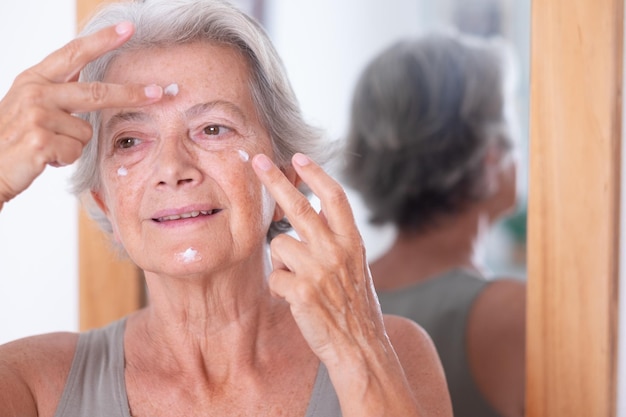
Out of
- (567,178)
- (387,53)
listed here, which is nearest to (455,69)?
(387,53)

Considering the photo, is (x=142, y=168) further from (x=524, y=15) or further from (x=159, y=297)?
(x=524, y=15)

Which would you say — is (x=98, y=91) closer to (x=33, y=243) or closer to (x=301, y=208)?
(x=301, y=208)

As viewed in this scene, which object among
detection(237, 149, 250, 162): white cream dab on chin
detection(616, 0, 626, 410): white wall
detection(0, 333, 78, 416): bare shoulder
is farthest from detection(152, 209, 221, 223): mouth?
detection(616, 0, 626, 410): white wall

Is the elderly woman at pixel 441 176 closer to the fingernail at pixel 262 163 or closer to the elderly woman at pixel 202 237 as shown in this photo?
the elderly woman at pixel 202 237

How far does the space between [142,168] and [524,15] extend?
1468mm

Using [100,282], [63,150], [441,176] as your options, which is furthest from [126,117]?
[441,176]

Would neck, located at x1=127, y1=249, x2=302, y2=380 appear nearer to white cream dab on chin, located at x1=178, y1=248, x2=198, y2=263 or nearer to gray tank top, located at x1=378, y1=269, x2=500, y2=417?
white cream dab on chin, located at x1=178, y1=248, x2=198, y2=263

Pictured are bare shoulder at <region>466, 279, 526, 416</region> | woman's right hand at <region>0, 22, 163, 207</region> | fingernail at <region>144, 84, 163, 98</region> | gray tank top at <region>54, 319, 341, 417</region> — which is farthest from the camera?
bare shoulder at <region>466, 279, 526, 416</region>

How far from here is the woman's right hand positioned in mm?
1235

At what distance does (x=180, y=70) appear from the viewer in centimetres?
141

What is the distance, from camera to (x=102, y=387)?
1.49m

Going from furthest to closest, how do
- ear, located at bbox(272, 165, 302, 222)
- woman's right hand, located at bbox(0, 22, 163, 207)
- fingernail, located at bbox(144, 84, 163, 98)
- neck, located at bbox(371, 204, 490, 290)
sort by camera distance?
neck, located at bbox(371, 204, 490, 290), ear, located at bbox(272, 165, 302, 222), fingernail, located at bbox(144, 84, 163, 98), woman's right hand, located at bbox(0, 22, 163, 207)

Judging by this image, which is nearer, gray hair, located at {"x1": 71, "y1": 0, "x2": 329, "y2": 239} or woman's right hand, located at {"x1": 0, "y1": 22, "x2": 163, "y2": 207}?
woman's right hand, located at {"x1": 0, "y1": 22, "x2": 163, "y2": 207}

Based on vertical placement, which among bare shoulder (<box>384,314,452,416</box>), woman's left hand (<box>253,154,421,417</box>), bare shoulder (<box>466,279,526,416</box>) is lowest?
bare shoulder (<box>466,279,526,416</box>)
